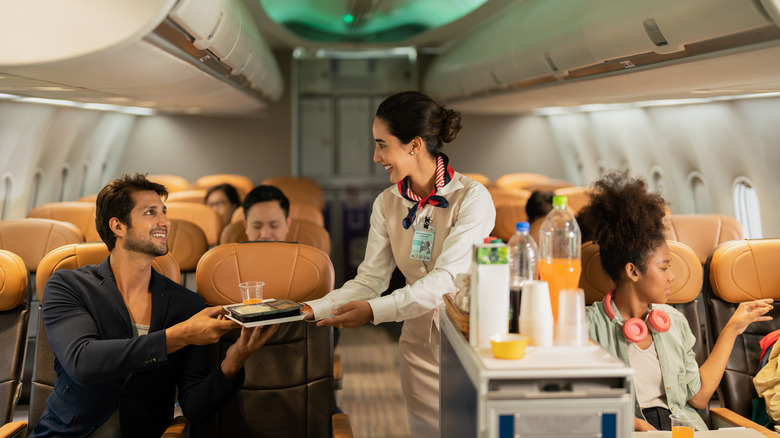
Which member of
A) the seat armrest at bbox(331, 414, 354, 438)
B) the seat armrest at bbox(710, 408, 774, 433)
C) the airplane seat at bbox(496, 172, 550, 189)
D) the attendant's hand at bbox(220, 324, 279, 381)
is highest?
the airplane seat at bbox(496, 172, 550, 189)

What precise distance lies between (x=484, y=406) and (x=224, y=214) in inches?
210

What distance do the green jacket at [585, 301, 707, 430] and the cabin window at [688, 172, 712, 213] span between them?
4.57 meters

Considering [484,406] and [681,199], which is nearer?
[484,406]

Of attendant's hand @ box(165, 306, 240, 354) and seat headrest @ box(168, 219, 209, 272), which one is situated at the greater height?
seat headrest @ box(168, 219, 209, 272)

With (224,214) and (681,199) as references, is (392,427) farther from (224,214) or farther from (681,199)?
(681,199)

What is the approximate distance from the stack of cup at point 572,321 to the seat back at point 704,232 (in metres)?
3.14

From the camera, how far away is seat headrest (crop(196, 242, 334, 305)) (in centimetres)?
308

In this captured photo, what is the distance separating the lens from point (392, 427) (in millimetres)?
4855

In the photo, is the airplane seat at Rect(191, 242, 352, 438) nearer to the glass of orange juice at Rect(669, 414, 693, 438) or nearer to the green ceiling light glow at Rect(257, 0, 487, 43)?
the glass of orange juice at Rect(669, 414, 693, 438)

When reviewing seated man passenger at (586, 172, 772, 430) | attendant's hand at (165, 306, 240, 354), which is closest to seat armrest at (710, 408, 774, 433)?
seated man passenger at (586, 172, 772, 430)

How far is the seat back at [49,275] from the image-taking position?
2.86 meters

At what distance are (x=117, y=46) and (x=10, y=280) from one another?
3.97 ft

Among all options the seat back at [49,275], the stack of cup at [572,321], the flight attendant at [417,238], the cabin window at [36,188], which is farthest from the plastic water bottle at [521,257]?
the cabin window at [36,188]

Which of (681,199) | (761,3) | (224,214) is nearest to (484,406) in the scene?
(761,3)
